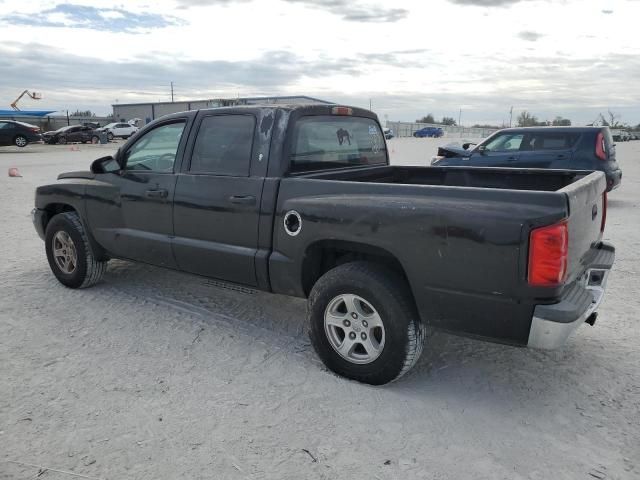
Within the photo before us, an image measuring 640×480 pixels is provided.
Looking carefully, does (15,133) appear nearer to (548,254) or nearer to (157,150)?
(157,150)

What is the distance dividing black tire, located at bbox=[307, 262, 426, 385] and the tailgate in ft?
3.05

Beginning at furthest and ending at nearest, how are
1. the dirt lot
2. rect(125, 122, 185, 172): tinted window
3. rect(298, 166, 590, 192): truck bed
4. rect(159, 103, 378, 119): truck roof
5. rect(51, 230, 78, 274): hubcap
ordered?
1. rect(51, 230, 78, 274): hubcap
2. rect(125, 122, 185, 172): tinted window
3. rect(298, 166, 590, 192): truck bed
4. rect(159, 103, 378, 119): truck roof
5. the dirt lot

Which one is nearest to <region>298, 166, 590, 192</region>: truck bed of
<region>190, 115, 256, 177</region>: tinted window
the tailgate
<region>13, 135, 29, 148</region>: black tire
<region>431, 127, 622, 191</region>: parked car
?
the tailgate

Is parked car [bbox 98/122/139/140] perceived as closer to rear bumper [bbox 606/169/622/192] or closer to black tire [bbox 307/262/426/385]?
rear bumper [bbox 606/169/622/192]

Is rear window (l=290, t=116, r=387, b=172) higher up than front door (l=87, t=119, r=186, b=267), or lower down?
higher up

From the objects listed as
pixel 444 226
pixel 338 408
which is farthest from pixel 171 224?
pixel 444 226

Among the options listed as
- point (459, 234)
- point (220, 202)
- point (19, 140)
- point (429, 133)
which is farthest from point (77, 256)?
point (429, 133)

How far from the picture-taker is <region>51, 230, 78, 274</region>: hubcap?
17.4ft

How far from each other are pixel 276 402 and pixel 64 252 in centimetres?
328

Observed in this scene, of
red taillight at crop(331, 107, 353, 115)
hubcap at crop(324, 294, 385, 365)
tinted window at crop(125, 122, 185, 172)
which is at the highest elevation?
red taillight at crop(331, 107, 353, 115)

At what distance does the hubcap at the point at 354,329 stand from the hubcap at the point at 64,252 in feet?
9.97

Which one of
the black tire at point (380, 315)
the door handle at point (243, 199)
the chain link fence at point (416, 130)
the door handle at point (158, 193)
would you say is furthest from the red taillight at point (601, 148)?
the chain link fence at point (416, 130)

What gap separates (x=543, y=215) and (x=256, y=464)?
1897mm

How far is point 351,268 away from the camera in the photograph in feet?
11.2
